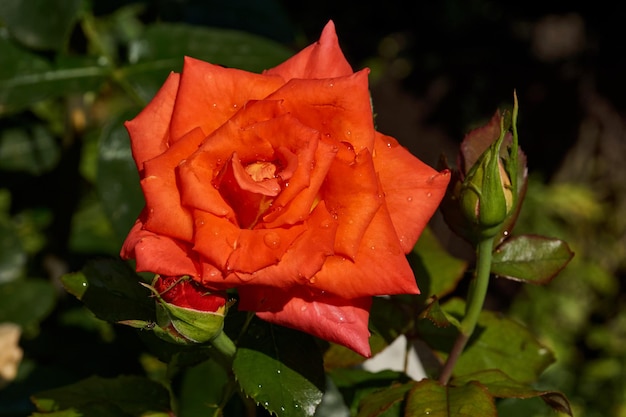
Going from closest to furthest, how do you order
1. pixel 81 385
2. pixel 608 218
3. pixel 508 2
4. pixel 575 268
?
pixel 81 385
pixel 575 268
pixel 608 218
pixel 508 2

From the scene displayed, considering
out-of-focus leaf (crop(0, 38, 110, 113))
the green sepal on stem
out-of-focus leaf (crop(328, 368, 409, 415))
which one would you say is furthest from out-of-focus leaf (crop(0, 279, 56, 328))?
the green sepal on stem

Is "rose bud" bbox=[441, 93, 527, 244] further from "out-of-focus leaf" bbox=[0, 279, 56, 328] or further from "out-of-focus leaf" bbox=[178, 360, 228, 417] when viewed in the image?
"out-of-focus leaf" bbox=[0, 279, 56, 328]

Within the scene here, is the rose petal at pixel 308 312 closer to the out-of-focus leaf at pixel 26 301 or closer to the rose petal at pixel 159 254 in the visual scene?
the rose petal at pixel 159 254

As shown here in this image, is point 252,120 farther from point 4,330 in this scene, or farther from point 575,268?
point 575,268

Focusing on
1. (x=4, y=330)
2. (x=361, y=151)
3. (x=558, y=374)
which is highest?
(x=361, y=151)

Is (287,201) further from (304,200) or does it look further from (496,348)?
(496,348)

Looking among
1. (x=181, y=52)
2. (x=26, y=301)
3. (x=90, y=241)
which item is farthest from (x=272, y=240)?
(x=90, y=241)

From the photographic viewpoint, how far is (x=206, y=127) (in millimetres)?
577

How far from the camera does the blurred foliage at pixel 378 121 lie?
0.98 m

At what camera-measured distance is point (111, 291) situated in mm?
666

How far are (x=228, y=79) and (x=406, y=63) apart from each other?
96.9 inches

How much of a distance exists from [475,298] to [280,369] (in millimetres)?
168

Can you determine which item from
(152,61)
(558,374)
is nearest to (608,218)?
(558,374)

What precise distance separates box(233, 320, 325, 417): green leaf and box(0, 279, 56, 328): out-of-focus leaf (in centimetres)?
64
